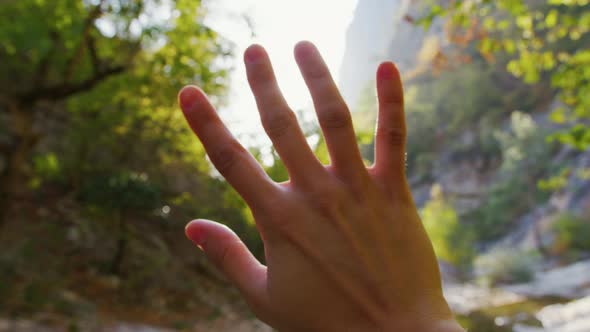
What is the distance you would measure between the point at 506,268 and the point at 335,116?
60.5 ft

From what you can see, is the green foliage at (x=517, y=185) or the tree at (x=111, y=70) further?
the green foliage at (x=517, y=185)

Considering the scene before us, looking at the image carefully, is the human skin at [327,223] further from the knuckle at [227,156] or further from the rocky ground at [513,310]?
the rocky ground at [513,310]

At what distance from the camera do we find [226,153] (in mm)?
745

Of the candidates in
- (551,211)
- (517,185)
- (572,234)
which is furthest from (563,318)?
(517,185)

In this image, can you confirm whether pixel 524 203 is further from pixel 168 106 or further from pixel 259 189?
pixel 259 189

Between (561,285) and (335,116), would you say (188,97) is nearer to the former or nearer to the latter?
(335,116)

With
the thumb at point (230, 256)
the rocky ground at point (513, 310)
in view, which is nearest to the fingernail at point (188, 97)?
the thumb at point (230, 256)

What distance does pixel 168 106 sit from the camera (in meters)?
4.50

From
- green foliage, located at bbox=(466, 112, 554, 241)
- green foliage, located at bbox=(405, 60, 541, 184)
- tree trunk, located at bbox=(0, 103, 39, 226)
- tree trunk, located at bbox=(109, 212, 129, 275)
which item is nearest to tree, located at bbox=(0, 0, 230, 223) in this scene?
tree trunk, located at bbox=(0, 103, 39, 226)

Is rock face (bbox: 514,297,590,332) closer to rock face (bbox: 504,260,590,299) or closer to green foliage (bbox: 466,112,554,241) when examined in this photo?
rock face (bbox: 504,260,590,299)

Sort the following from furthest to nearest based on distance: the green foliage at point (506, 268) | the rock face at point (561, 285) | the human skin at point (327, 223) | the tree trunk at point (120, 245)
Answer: the green foliage at point (506, 268) → the rock face at point (561, 285) → the tree trunk at point (120, 245) → the human skin at point (327, 223)

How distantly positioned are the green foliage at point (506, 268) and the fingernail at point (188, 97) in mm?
17588

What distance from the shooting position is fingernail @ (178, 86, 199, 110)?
73cm

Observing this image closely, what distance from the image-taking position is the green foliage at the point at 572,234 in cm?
1855
